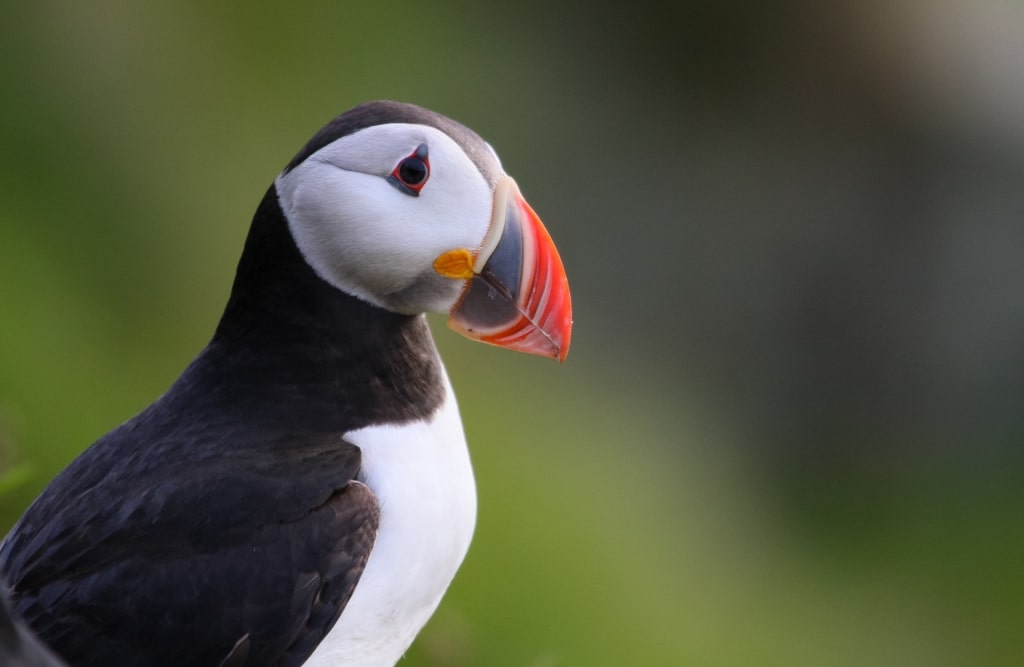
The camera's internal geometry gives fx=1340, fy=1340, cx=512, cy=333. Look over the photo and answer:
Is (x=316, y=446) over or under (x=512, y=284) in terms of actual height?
under

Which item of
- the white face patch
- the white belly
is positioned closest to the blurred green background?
the white belly

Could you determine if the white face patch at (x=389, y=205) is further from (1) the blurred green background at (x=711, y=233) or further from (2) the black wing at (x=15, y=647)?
(1) the blurred green background at (x=711, y=233)

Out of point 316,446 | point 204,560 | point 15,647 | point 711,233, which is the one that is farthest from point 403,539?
point 711,233

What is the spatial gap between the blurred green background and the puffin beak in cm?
382

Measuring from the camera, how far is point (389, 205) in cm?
271

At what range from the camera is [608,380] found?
26.2 ft

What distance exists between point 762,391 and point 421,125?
6079mm

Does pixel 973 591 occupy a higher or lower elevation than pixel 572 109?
lower

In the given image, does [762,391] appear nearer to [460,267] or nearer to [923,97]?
[923,97]

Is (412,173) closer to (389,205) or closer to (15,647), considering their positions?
(389,205)

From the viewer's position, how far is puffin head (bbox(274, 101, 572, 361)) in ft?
8.90

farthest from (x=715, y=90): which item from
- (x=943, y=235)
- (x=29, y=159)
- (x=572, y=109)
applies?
(x=29, y=159)

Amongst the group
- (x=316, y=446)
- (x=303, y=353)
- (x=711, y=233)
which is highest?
(x=303, y=353)

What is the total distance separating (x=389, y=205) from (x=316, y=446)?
0.51 m
